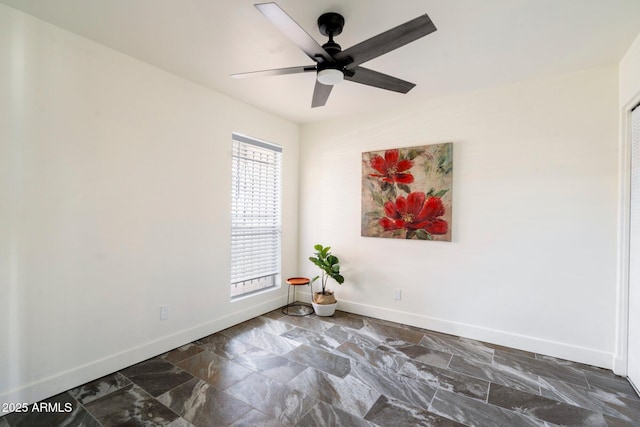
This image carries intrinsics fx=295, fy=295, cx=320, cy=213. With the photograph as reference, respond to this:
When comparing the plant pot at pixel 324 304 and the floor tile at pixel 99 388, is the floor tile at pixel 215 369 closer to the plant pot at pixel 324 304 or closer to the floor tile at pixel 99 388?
the floor tile at pixel 99 388

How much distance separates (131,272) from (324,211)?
7.74ft

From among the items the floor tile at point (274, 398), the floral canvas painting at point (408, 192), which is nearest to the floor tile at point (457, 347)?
the floral canvas painting at point (408, 192)

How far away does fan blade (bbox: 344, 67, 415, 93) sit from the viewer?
6.56 ft

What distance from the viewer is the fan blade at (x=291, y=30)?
141 cm

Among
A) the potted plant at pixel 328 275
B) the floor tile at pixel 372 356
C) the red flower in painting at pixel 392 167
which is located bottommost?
the floor tile at pixel 372 356

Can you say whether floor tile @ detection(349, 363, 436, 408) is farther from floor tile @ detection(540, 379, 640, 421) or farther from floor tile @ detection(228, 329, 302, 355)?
floor tile @ detection(540, 379, 640, 421)

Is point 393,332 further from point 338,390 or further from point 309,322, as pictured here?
point 338,390

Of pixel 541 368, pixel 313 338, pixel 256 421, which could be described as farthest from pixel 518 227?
pixel 256 421

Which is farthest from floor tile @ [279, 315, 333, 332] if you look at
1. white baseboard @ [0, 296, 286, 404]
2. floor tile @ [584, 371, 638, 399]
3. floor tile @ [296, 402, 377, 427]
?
floor tile @ [584, 371, 638, 399]

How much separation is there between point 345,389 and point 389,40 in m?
2.31

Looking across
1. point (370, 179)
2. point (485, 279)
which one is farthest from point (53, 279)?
point (485, 279)

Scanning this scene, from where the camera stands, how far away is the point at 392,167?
351cm

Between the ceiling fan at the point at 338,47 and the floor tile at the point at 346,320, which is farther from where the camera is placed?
the floor tile at the point at 346,320

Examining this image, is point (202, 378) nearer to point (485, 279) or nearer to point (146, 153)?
point (146, 153)
